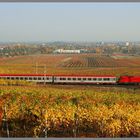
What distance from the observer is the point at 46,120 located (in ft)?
44.9

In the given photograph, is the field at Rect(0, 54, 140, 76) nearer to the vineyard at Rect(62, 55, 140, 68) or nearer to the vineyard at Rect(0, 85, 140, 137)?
the vineyard at Rect(62, 55, 140, 68)

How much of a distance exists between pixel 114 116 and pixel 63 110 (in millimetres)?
2202

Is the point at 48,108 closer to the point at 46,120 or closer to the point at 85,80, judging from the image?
the point at 46,120

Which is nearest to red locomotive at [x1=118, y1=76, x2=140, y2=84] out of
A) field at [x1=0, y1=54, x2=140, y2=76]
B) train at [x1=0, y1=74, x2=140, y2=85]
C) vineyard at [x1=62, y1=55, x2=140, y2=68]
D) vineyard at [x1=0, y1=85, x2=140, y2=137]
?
train at [x1=0, y1=74, x2=140, y2=85]

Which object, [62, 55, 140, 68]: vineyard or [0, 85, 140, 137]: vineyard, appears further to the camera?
[62, 55, 140, 68]: vineyard

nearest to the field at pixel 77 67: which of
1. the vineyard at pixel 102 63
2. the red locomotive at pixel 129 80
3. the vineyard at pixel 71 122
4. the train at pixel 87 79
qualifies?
the vineyard at pixel 102 63

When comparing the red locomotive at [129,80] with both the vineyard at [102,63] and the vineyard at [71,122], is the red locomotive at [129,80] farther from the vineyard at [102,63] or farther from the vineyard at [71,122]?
the vineyard at [102,63]

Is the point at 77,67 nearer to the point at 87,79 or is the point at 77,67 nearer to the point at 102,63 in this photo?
the point at 102,63

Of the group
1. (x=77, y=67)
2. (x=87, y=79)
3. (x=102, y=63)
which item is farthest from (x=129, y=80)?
(x=102, y=63)

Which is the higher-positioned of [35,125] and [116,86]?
[35,125]

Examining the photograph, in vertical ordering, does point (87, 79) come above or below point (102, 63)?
above

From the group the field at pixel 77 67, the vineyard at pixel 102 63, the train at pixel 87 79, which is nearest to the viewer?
the train at pixel 87 79

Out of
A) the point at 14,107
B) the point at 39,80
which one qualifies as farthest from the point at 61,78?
Answer: the point at 14,107

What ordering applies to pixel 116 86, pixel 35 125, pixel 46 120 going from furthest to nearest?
pixel 116 86, pixel 35 125, pixel 46 120
